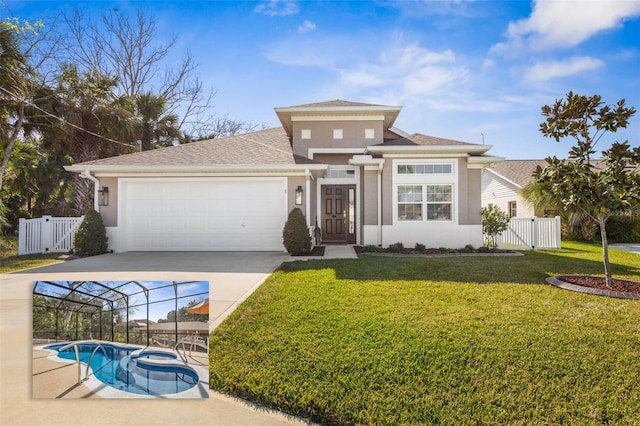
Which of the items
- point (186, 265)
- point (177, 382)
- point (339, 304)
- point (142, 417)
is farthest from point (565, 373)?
point (186, 265)

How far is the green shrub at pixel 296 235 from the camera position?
33.6 ft

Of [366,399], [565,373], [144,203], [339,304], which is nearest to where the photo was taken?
[366,399]

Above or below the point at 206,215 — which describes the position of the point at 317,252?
below

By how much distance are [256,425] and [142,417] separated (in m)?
0.92

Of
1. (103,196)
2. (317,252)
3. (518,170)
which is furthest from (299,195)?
(518,170)

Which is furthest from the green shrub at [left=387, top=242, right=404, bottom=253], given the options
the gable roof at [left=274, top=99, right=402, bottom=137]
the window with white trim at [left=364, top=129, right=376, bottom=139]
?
the gable roof at [left=274, top=99, right=402, bottom=137]

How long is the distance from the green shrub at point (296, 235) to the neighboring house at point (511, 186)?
1197cm

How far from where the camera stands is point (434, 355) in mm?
3844

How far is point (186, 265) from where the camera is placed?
873 cm

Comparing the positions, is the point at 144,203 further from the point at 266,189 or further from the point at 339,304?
the point at 339,304

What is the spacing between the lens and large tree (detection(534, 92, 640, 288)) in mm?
5941

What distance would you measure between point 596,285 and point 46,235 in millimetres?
15126

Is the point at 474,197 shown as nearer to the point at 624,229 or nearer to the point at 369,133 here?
the point at 369,133

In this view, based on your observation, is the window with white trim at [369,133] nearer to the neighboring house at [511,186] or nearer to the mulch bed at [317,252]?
the mulch bed at [317,252]
